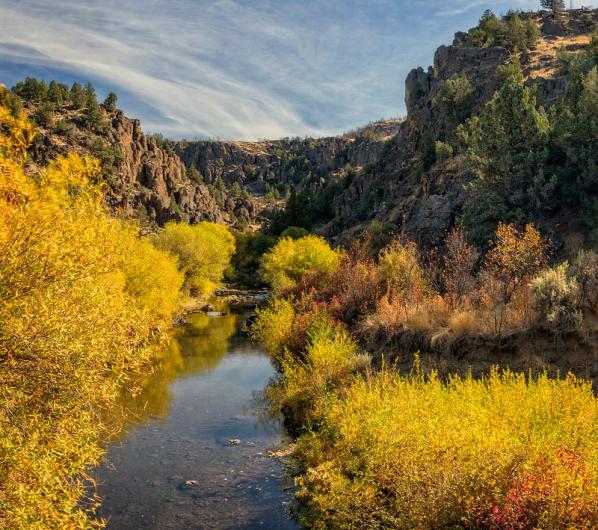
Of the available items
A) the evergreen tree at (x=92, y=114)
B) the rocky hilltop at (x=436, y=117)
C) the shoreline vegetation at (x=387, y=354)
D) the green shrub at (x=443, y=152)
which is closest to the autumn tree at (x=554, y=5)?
the rocky hilltop at (x=436, y=117)

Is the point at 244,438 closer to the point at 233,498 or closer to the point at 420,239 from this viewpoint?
the point at 233,498

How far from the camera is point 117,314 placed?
1223 centimetres

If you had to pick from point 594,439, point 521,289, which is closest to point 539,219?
point 521,289

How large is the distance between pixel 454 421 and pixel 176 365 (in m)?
26.4

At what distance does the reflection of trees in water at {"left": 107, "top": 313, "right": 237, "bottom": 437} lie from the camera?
2316 centimetres

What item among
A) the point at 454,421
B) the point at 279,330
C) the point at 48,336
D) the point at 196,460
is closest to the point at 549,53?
the point at 279,330

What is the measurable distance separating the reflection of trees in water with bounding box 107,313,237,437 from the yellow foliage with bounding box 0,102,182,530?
4276 mm

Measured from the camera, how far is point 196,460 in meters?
18.4

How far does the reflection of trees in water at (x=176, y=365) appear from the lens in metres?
23.2

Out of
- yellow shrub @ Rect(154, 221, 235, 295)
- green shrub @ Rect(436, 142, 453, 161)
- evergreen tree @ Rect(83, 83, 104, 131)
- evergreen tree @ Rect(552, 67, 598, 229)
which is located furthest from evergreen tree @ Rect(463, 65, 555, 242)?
evergreen tree @ Rect(83, 83, 104, 131)

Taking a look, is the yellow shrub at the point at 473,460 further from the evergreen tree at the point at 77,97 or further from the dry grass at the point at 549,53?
the evergreen tree at the point at 77,97

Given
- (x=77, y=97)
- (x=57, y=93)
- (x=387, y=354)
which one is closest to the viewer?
(x=387, y=354)

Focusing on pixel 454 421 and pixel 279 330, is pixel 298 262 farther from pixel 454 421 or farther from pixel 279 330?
pixel 454 421

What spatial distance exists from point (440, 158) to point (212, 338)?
51531 millimetres
